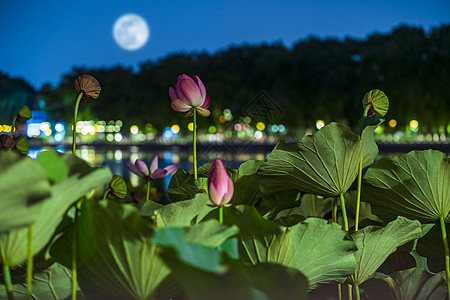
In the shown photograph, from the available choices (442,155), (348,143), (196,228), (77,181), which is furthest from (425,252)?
(77,181)

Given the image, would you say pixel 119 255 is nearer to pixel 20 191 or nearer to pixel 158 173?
pixel 20 191

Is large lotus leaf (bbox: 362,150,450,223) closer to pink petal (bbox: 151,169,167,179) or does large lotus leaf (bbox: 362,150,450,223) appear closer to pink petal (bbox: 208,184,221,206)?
pink petal (bbox: 208,184,221,206)

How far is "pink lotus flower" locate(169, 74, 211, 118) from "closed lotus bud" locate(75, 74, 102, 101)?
213 mm

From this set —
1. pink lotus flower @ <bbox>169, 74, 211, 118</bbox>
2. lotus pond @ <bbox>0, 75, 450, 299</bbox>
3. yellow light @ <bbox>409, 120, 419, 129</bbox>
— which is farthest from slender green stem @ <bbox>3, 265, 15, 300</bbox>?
yellow light @ <bbox>409, 120, 419, 129</bbox>

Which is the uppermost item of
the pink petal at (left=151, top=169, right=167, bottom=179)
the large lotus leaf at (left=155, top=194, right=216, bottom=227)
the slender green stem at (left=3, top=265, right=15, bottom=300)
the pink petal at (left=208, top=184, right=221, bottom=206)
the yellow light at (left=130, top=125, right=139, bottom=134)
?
the yellow light at (left=130, top=125, right=139, bottom=134)

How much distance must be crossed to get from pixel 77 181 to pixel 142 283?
18 cm

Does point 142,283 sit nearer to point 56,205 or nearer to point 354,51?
point 56,205

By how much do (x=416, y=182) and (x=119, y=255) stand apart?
2.13 ft

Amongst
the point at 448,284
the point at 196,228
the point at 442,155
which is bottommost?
the point at 448,284

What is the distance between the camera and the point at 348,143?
3.02ft

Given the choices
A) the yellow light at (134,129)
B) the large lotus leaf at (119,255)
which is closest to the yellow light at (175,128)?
the yellow light at (134,129)

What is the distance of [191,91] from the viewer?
43.3 inches

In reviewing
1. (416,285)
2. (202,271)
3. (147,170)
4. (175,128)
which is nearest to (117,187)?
(147,170)

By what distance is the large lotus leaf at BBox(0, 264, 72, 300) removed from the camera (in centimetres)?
81
